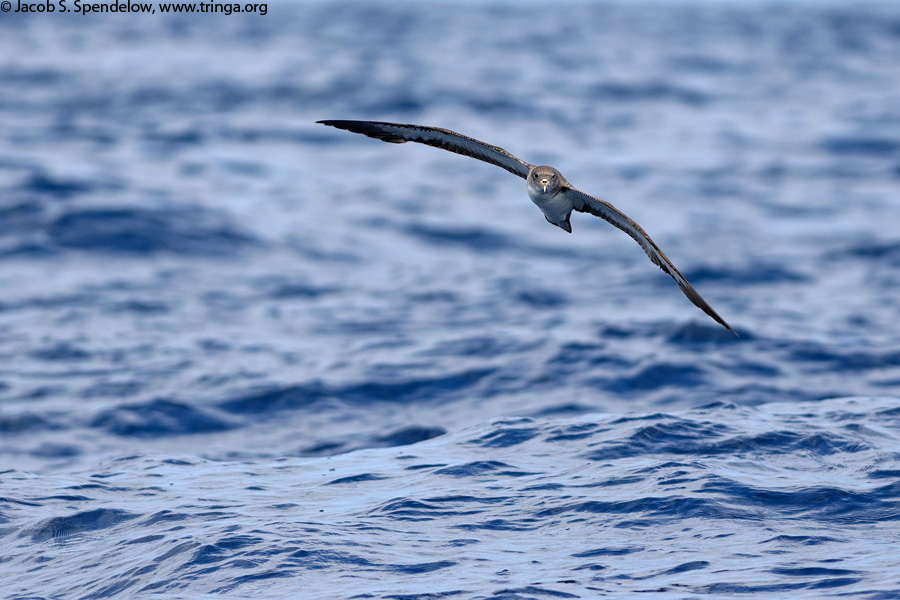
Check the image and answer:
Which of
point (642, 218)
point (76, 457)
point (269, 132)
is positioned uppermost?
point (269, 132)

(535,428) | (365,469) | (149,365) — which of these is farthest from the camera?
(149,365)

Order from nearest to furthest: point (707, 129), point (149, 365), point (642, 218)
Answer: point (149, 365) → point (642, 218) → point (707, 129)

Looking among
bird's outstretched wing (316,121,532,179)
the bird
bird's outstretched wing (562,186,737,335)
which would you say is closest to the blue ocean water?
bird's outstretched wing (562,186,737,335)

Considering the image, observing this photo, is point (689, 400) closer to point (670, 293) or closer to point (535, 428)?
point (535, 428)

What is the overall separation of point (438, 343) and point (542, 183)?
368 inches

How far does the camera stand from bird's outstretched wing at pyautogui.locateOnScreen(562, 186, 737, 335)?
8273mm

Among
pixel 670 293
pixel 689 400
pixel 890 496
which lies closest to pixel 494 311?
pixel 670 293

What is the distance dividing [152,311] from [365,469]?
29.4ft

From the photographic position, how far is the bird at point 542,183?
339 inches

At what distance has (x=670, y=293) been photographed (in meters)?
20.9

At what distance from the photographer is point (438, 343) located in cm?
1786

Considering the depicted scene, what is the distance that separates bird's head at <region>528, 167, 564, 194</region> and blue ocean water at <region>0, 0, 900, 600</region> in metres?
2.91

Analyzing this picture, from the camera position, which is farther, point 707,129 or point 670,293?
point 707,129

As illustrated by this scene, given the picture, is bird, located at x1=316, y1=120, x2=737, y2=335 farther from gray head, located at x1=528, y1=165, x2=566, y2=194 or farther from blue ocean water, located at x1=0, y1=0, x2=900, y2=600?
blue ocean water, located at x1=0, y1=0, x2=900, y2=600
